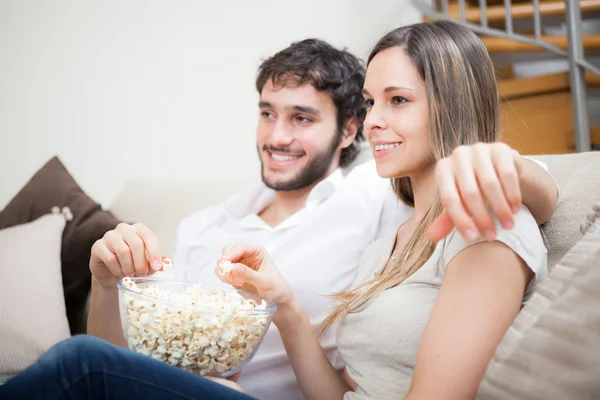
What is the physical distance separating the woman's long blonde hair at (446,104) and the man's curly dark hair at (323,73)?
56 centimetres

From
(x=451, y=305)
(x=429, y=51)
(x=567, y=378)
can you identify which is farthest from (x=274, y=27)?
(x=567, y=378)

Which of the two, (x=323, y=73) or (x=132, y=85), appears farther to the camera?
(x=132, y=85)

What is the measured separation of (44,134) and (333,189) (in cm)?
161

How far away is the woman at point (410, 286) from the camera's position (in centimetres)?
89

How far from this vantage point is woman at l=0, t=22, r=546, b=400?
890 mm

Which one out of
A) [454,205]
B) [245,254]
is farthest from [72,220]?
[454,205]

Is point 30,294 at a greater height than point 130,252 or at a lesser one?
lesser

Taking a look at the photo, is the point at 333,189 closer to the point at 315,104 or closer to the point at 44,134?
the point at 315,104

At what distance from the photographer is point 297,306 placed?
1.34 metres

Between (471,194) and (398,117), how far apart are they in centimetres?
57

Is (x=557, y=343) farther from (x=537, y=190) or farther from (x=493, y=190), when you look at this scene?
(x=537, y=190)

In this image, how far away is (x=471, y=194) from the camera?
0.73 m

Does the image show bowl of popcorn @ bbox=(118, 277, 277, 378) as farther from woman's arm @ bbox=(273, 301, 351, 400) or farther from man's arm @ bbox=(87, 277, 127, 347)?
man's arm @ bbox=(87, 277, 127, 347)

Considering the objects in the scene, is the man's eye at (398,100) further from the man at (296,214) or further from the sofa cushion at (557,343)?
the sofa cushion at (557,343)
